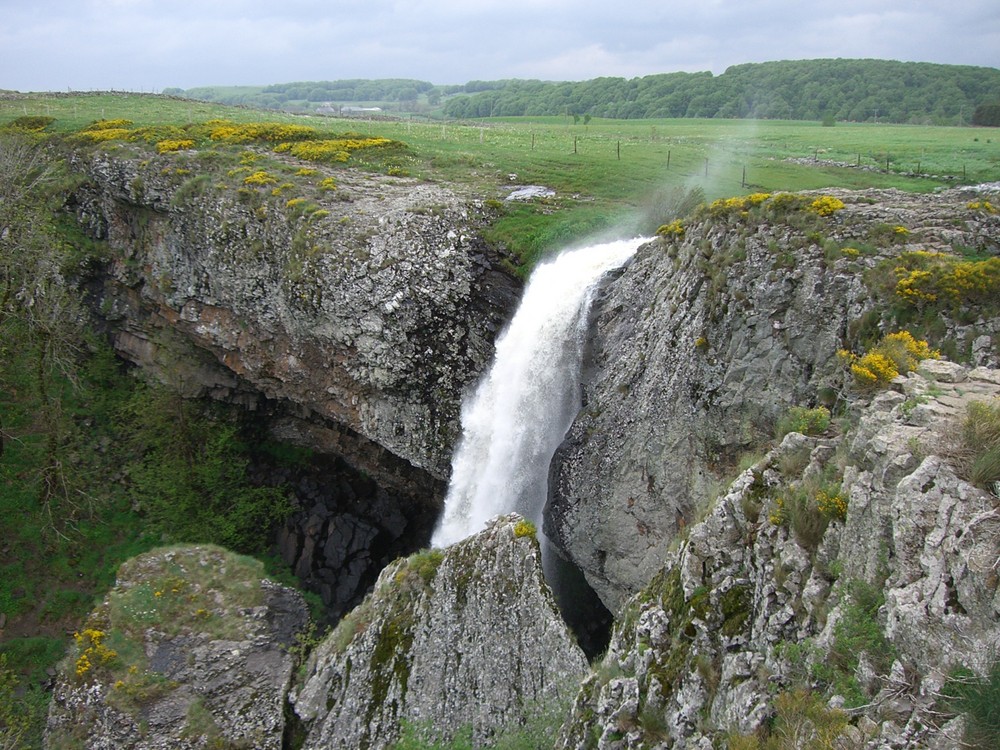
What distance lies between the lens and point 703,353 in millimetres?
15219

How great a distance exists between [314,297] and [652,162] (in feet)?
61.7

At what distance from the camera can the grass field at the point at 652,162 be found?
22219 mm

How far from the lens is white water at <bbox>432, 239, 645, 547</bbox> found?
63.7 ft

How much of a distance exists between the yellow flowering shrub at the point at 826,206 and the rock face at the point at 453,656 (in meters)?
9.50

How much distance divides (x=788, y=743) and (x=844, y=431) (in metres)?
4.54

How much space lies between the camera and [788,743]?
595 cm

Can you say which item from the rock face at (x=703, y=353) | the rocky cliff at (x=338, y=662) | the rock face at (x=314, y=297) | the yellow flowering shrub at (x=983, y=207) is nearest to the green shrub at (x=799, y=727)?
the rock face at (x=703, y=353)

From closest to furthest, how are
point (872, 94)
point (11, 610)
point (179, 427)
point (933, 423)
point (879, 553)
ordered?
point (879, 553), point (933, 423), point (11, 610), point (179, 427), point (872, 94)

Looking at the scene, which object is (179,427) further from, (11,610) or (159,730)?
(159,730)

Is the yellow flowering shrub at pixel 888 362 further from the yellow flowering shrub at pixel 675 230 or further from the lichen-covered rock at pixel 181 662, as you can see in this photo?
the lichen-covered rock at pixel 181 662

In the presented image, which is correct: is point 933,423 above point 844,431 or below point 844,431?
above

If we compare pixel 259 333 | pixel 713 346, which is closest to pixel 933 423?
pixel 713 346

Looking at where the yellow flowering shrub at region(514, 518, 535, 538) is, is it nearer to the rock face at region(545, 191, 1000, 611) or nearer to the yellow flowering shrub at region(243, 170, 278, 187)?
the rock face at region(545, 191, 1000, 611)

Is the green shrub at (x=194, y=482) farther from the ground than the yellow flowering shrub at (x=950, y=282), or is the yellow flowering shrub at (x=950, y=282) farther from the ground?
the yellow flowering shrub at (x=950, y=282)
